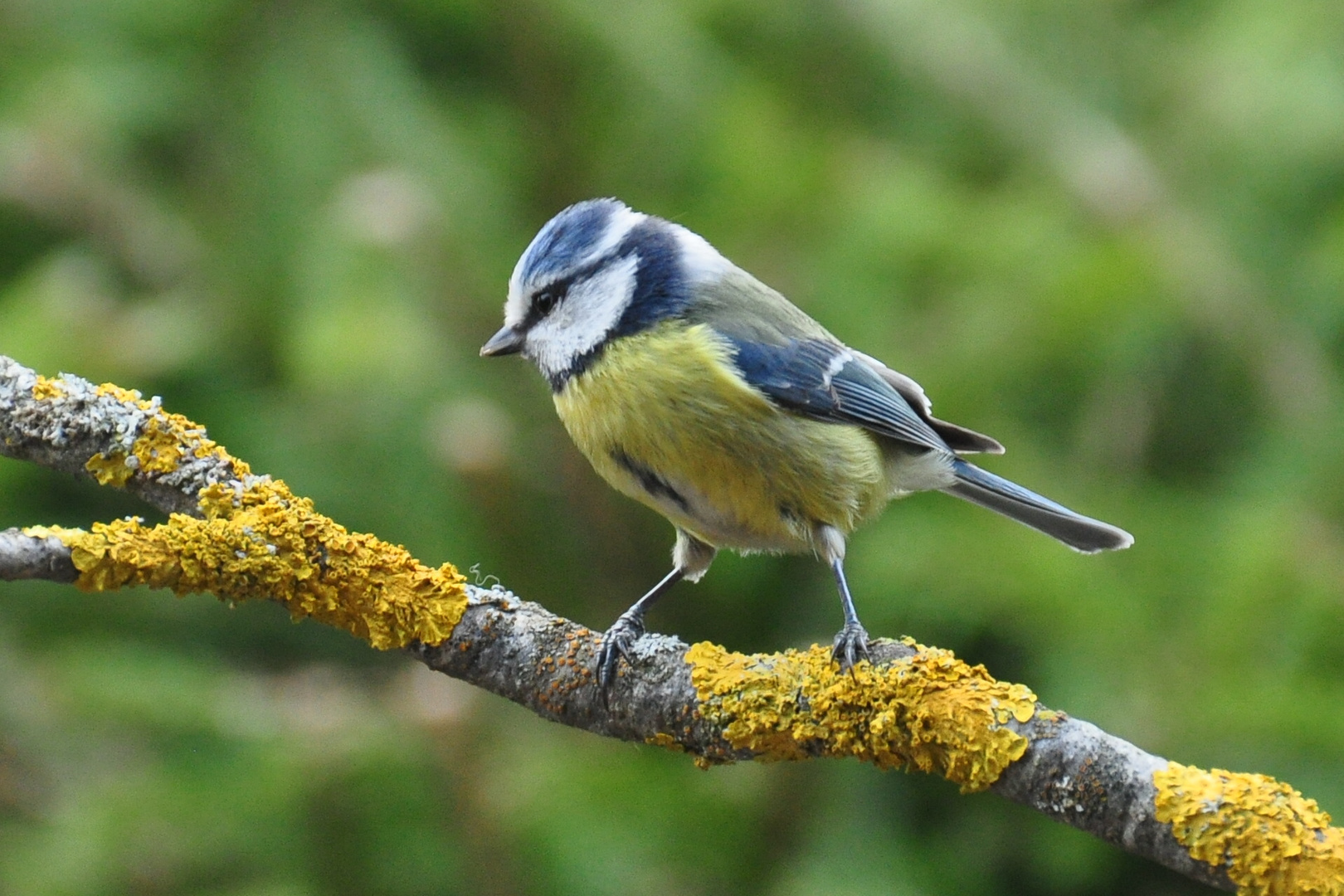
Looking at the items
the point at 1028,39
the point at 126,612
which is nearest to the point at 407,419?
the point at 126,612

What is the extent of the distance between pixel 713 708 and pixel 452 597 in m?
0.32

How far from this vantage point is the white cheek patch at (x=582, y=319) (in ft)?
6.53

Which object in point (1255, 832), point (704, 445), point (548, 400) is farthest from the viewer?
point (548, 400)

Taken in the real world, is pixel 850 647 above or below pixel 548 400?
below

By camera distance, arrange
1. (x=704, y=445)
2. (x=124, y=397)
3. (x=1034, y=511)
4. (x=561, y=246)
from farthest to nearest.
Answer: (x=1034, y=511)
(x=561, y=246)
(x=704, y=445)
(x=124, y=397)

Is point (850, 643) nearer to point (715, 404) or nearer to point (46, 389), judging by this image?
point (715, 404)

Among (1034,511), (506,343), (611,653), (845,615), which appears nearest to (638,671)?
(611,653)

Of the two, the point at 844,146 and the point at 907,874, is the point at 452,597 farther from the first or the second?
the point at 844,146

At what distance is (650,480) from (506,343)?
357 millimetres

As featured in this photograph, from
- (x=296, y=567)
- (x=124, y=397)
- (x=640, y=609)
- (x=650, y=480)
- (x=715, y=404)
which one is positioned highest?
(x=715, y=404)

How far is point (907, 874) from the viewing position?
197cm

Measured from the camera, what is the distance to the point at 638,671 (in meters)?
1.46

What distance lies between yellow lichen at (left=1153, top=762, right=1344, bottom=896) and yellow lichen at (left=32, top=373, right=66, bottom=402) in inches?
47.9

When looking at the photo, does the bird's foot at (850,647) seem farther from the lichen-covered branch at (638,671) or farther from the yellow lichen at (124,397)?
the yellow lichen at (124,397)
